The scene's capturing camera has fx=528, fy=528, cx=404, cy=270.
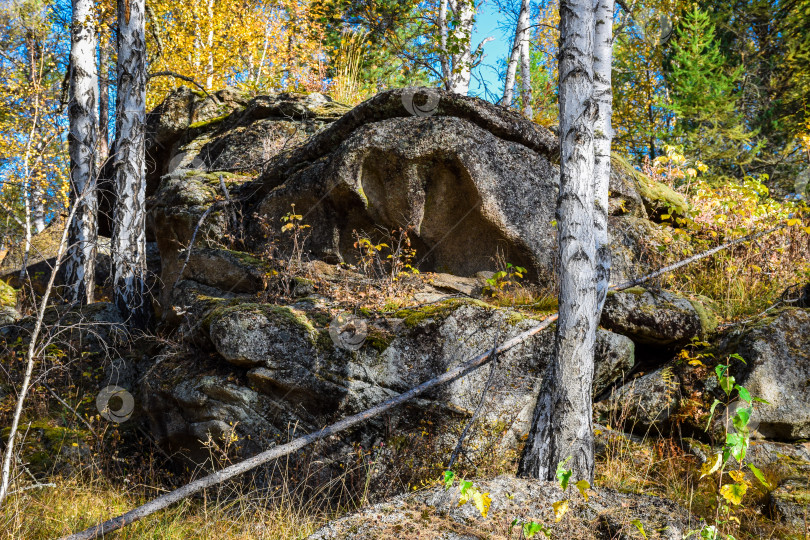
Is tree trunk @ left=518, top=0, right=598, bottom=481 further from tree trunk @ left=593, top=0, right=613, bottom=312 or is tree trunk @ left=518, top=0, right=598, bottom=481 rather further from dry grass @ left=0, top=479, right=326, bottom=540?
dry grass @ left=0, top=479, right=326, bottom=540

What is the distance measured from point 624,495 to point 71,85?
28.8 feet

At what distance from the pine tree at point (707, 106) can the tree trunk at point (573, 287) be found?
12.3 metres

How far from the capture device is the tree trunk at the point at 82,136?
7438 millimetres

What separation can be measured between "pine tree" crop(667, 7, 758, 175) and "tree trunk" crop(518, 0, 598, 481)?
1234cm

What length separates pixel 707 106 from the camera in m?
14.2

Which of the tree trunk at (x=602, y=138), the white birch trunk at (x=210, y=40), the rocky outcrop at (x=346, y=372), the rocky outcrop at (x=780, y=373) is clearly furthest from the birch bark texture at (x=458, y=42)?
the white birch trunk at (x=210, y=40)

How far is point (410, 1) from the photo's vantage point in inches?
444

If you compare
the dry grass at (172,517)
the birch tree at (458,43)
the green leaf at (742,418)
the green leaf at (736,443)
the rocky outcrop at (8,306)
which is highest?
the birch tree at (458,43)

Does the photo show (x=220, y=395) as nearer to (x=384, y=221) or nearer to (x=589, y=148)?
(x=384, y=221)

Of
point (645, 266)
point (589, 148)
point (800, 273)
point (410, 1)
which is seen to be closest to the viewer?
point (589, 148)

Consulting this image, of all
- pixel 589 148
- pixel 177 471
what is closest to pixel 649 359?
pixel 589 148

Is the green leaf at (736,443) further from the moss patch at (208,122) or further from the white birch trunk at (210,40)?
the white birch trunk at (210,40)

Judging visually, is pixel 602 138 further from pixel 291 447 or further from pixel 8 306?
pixel 8 306

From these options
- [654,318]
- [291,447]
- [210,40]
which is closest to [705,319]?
[654,318]
